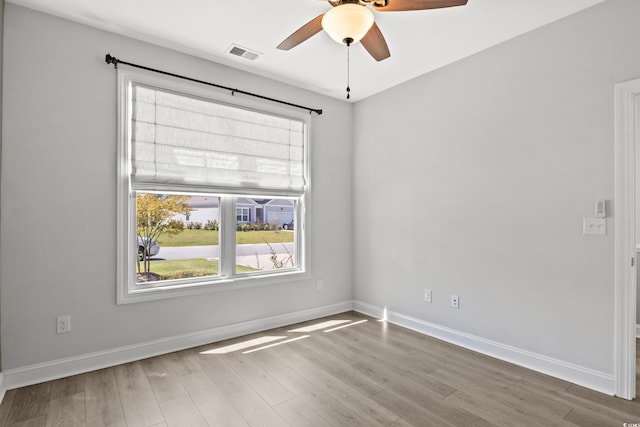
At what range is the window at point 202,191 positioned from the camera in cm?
295

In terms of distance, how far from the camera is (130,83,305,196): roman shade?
2.99m

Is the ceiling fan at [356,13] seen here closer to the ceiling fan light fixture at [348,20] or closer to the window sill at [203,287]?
the ceiling fan light fixture at [348,20]

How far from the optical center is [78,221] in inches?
106

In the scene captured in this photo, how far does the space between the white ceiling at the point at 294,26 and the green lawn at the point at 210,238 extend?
62.3 inches

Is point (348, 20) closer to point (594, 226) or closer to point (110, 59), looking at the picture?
point (110, 59)

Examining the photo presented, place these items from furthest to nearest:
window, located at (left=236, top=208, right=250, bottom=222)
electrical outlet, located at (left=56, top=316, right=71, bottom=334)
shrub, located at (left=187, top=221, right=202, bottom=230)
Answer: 1. window, located at (left=236, top=208, right=250, bottom=222)
2. shrub, located at (left=187, top=221, right=202, bottom=230)
3. electrical outlet, located at (left=56, top=316, right=71, bottom=334)

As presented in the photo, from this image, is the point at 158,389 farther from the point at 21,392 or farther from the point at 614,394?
the point at 614,394

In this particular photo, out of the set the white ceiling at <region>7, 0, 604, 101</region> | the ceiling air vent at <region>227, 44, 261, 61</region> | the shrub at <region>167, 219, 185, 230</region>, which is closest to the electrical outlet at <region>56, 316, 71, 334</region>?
the shrub at <region>167, 219, 185, 230</region>

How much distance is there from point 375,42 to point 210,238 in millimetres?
2370

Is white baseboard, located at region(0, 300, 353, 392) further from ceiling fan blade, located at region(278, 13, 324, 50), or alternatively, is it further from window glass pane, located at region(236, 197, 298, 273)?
ceiling fan blade, located at region(278, 13, 324, 50)

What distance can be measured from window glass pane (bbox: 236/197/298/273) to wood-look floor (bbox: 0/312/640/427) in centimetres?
96

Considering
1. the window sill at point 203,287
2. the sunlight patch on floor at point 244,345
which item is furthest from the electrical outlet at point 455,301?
the sunlight patch on floor at point 244,345

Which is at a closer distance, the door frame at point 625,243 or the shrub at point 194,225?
the door frame at point 625,243

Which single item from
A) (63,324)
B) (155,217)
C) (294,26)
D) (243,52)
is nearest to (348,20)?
(294,26)
